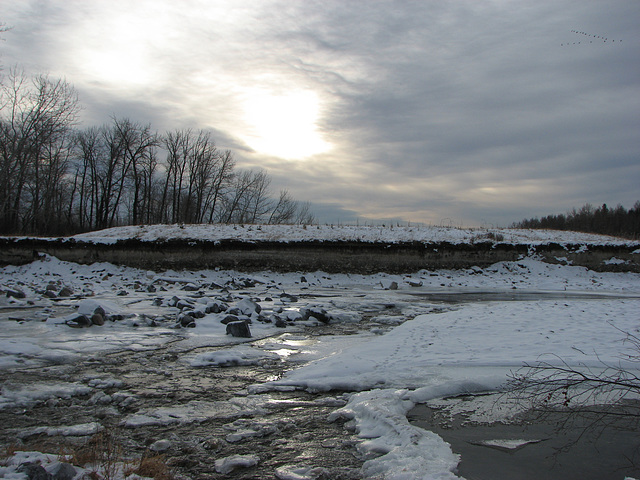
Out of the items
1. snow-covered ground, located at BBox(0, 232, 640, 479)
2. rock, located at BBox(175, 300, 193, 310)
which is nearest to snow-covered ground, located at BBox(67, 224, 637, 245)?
snow-covered ground, located at BBox(0, 232, 640, 479)

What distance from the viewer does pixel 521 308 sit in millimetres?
8633

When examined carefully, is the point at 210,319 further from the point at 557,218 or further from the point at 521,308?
the point at 557,218

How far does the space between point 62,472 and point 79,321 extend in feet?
16.4

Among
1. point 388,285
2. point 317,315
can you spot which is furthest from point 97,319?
point 388,285

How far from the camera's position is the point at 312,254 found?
710 inches

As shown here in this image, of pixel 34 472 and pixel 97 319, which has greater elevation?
pixel 34 472

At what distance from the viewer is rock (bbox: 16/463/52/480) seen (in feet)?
6.91

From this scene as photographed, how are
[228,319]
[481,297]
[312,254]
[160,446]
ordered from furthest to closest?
[312,254], [481,297], [228,319], [160,446]

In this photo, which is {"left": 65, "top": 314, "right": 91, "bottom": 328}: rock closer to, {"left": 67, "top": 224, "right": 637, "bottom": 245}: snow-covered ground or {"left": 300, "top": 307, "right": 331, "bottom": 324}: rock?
{"left": 300, "top": 307, "right": 331, "bottom": 324}: rock

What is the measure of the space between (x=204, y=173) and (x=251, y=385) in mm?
40147

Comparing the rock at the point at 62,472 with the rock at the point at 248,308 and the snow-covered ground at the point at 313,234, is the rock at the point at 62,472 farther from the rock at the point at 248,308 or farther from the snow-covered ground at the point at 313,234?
the snow-covered ground at the point at 313,234

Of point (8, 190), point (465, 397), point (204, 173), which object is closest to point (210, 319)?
point (465, 397)

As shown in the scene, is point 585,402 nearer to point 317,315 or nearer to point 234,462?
point 234,462

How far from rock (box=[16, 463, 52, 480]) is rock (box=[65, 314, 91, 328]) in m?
4.79
